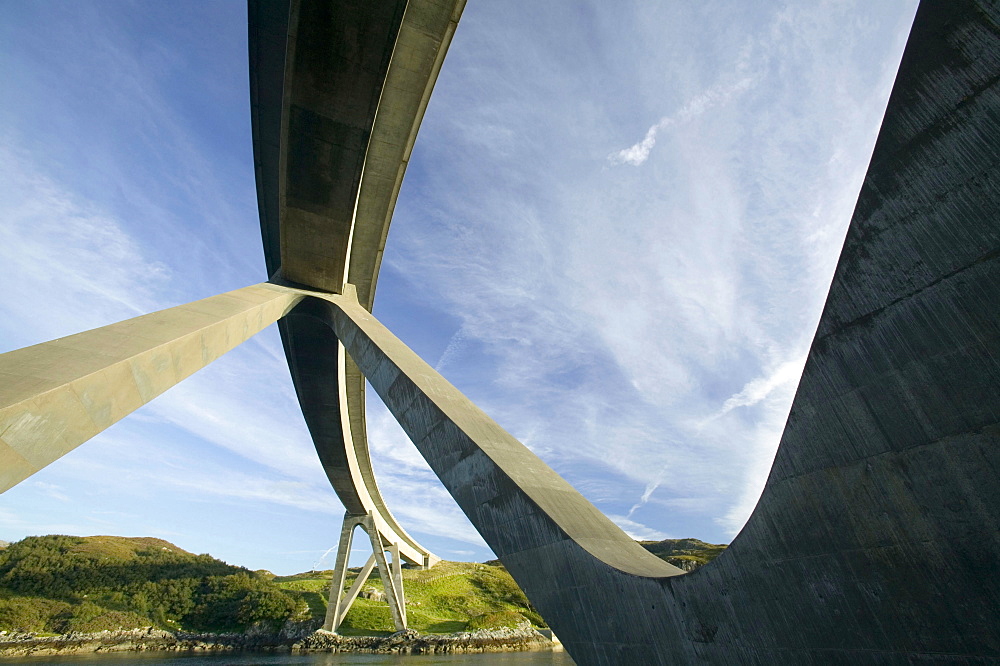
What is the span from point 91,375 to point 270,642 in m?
31.0

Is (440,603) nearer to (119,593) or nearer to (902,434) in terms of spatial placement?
(119,593)

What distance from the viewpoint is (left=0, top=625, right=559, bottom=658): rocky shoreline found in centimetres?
2322

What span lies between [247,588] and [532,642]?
67.1 ft

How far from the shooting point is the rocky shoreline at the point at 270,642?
2322 cm

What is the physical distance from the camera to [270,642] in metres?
28.2

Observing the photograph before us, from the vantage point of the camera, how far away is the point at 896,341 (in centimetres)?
266

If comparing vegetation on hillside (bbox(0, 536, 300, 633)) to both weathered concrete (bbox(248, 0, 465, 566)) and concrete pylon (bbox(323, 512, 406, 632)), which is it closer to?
concrete pylon (bbox(323, 512, 406, 632))

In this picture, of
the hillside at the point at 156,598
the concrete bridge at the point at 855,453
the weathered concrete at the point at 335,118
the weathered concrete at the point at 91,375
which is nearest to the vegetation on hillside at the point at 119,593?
the hillside at the point at 156,598

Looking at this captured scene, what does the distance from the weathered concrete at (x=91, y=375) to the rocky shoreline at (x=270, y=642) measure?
2436 centimetres

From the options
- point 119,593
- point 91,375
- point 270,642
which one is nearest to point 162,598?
point 119,593

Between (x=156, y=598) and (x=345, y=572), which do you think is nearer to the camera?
(x=345, y=572)

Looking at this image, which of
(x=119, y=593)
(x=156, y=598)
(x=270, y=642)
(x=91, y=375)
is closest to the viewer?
(x=91, y=375)

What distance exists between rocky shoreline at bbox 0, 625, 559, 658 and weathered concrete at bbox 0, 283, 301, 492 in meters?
24.4

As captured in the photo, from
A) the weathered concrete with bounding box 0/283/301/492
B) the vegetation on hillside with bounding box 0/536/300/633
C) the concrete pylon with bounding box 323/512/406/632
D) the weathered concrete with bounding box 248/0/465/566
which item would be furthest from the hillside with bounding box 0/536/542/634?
the weathered concrete with bounding box 0/283/301/492
